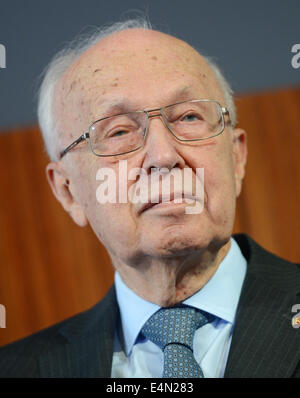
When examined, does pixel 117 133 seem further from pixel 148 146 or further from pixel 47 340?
pixel 47 340

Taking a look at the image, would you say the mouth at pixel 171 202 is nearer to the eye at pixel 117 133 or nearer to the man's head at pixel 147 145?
the man's head at pixel 147 145

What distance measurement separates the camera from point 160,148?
4.01 ft

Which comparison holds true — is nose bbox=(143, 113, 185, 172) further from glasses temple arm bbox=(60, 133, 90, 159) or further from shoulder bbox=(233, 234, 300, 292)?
shoulder bbox=(233, 234, 300, 292)

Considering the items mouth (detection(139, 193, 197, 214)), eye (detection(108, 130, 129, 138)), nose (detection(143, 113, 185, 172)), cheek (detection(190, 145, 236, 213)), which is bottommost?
mouth (detection(139, 193, 197, 214))

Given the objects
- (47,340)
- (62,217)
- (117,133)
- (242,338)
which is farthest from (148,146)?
(62,217)

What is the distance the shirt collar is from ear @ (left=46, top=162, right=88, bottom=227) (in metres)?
0.21

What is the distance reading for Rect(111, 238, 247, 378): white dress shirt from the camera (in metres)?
1.28

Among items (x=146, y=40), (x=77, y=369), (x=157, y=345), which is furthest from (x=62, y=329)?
(x=146, y=40)

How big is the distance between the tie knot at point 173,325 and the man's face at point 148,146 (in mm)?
148

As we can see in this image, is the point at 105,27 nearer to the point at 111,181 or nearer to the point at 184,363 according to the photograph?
the point at 111,181

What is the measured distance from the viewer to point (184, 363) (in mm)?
1200

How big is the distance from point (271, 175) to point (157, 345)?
3.45 feet

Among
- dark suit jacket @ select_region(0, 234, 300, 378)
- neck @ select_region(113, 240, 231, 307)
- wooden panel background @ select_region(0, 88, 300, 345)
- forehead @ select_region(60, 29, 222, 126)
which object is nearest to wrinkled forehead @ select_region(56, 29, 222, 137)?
forehead @ select_region(60, 29, 222, 126)

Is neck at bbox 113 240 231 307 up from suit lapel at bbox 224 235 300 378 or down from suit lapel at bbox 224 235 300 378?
up
